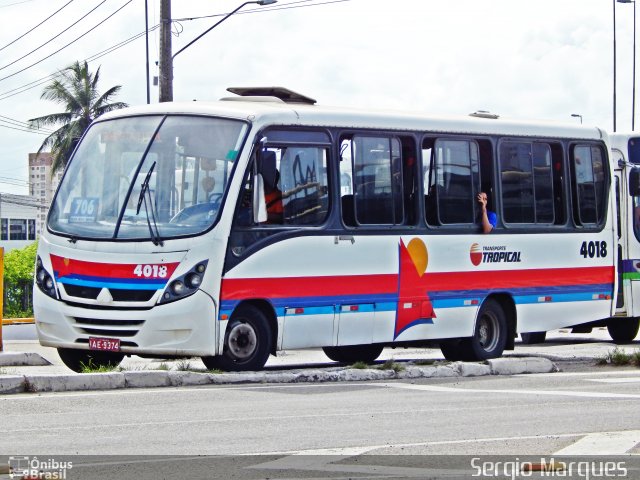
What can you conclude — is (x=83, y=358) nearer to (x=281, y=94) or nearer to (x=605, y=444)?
(x=281, y=94)

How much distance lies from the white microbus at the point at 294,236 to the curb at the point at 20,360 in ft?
3.58

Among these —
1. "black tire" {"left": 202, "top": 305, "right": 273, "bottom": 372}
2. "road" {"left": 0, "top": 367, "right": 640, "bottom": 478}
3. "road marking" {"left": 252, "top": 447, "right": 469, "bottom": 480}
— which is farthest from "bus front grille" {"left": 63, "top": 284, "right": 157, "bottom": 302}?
"road marking" {"left": 252, "top": 447, "right": 469, "bottom": 480}

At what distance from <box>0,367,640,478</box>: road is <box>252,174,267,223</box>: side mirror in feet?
7.10

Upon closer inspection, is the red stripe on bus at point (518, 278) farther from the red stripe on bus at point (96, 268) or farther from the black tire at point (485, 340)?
the red stripe on bus at point (96, 268)

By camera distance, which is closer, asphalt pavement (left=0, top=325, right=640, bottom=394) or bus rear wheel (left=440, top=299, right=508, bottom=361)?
asphalt pavement (left=0, top=325, right=640, bottom=394)

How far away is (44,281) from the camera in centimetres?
1619

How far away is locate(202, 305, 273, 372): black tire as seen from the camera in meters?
15.6

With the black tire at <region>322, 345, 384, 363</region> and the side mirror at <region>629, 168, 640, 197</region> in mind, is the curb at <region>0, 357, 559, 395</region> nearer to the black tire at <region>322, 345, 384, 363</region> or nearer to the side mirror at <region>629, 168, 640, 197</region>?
the black tire at <region>322, 345, 384, 363</region>

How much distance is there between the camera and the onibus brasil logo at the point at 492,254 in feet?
61.9

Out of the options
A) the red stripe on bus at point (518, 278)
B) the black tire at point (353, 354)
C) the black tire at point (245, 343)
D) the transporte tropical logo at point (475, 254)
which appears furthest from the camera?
the black tire at point (353, 354)

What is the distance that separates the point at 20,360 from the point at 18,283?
27.6 m

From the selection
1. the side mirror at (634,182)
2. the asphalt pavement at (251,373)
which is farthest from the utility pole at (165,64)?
the side mirror at (634,182)

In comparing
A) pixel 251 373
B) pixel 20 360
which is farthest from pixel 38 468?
pixel 20 360

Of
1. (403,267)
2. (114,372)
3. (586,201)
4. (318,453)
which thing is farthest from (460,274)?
(318,453)
